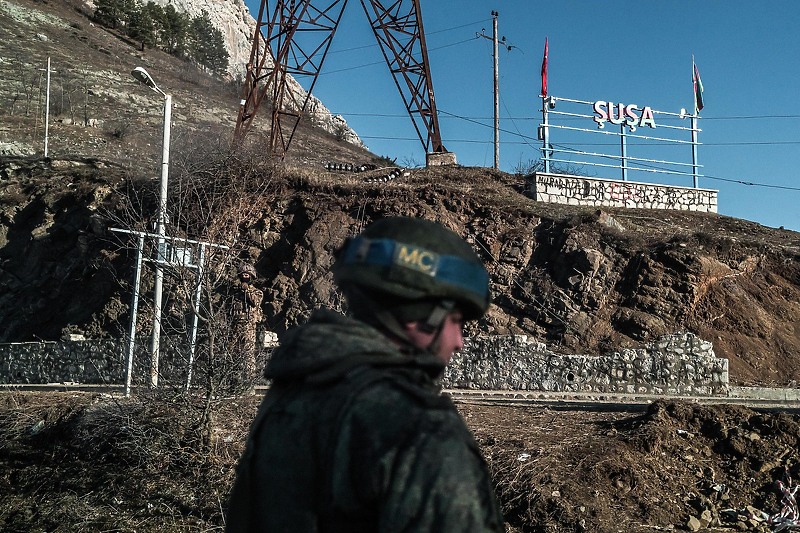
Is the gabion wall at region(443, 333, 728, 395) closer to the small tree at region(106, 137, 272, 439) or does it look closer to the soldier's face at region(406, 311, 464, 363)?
the small tree at region(106, 137, 272, 439)

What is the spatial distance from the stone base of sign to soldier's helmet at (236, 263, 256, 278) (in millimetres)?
7999

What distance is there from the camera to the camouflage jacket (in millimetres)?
1661

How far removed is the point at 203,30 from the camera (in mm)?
77688

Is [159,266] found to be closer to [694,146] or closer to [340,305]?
[340,305]

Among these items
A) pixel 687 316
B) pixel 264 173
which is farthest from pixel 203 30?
pixel 687 316

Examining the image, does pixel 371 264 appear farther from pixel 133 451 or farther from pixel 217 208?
pixel 217 208

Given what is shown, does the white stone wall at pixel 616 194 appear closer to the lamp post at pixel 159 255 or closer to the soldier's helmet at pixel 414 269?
the lamp post at pixel 159 255

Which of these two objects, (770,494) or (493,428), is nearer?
(770,494)

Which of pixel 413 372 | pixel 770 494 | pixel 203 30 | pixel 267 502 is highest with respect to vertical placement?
pixel 203 30

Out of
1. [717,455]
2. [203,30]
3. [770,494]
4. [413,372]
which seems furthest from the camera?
[203,30]

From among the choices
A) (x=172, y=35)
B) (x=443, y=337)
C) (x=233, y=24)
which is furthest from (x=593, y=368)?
(x=233, y=24)

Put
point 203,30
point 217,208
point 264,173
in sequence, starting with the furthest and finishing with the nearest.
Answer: point 203,30
point 264,173
point 217,208

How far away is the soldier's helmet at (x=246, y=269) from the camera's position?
21130 millimetres

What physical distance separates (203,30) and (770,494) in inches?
3030
